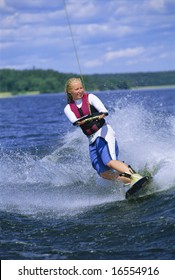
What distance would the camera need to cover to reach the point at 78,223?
838 cm

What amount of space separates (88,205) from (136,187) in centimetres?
92

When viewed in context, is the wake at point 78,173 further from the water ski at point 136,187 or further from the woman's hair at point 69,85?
the woman's hair at point 69,85

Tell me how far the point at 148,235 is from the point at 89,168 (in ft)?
18.3

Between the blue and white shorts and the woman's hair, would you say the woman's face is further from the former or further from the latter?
the blue and white shorts

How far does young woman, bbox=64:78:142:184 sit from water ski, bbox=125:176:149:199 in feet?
0.26

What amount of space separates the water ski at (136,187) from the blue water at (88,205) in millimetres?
153

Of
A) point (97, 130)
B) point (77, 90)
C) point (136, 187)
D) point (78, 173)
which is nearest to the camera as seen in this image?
point (77, 90)

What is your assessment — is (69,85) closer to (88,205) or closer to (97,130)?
(97,130)

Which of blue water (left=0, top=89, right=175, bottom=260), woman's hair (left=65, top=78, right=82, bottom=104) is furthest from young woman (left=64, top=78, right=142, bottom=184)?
blue water (left=0, top=89, right=175, bottom=260)

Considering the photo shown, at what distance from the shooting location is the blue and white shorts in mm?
9539

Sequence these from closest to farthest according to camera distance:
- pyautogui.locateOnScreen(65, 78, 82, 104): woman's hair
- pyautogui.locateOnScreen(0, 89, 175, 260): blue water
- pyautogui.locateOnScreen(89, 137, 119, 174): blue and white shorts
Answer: pyautogui.locateOnScreen(0, 89, 175, 260): blue water
pyautogui.locateOnScreen(65, 78, 82, 104): woman's hair
pyautogui.locateOnScreen(89, 137, 119, 174): blue and white shorts

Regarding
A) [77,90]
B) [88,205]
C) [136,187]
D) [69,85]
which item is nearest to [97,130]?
[77,90]

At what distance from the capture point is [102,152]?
9.57 m
